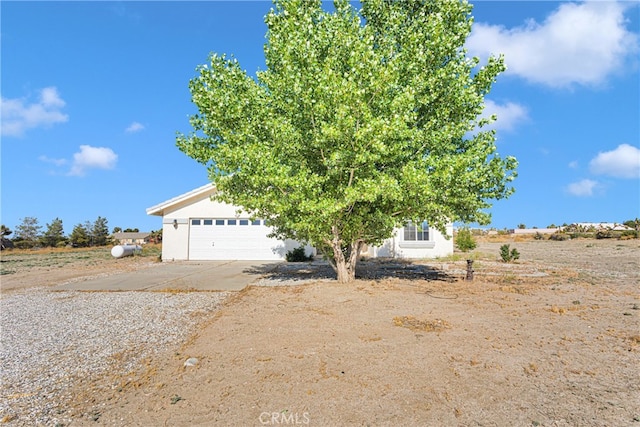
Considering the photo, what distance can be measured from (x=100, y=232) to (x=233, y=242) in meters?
35.7

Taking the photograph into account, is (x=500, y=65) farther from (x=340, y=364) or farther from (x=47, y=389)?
(x=47, y=389)

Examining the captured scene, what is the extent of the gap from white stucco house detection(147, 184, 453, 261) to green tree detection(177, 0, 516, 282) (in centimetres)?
1032

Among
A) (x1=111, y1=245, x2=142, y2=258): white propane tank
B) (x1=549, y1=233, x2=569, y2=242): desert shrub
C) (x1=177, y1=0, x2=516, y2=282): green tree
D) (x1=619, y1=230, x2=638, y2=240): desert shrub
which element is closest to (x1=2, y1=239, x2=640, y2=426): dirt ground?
(x1=177, y1=0, x2=516, y2=282): green tree

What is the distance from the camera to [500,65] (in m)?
10.2

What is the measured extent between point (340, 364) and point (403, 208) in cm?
612

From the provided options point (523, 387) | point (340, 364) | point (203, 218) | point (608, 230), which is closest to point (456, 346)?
point (523, 387)

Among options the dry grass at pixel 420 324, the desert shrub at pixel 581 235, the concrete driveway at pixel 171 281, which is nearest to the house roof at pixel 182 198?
the concrete driveway at pixel 171 281

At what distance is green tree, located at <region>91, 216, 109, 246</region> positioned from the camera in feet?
148

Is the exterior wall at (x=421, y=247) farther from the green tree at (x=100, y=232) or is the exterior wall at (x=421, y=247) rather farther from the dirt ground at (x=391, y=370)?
the green tree at (x=100, y=232)

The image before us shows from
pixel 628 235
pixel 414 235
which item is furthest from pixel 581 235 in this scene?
Result: pixel 414 235

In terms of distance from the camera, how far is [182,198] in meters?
21.2

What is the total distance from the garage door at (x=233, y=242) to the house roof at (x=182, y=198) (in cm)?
129

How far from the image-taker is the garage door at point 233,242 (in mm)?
21500

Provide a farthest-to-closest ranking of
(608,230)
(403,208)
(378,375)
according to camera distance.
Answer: (608,230) → (403,208) → (378,375)
